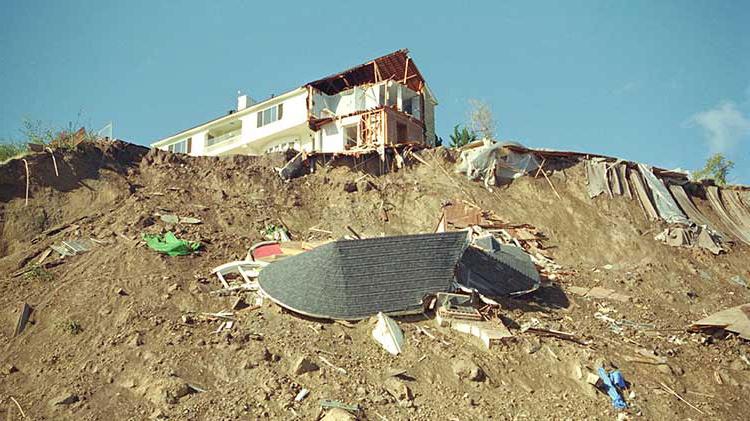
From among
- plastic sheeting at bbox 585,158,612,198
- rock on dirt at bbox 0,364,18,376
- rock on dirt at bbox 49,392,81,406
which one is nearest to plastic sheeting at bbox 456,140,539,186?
plastic sheeting at bbox 585,158,612,198

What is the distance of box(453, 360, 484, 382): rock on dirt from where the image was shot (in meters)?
9.89

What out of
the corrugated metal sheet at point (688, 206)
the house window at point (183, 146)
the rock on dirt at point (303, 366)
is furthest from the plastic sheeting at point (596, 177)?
the house window at point (183, 146)

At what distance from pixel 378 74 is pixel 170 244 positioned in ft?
47.0

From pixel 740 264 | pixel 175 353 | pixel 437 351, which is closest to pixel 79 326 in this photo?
pixel 175 353

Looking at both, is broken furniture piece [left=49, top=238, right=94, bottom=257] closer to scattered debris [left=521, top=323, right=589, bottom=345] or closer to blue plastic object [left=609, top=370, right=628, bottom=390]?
scattered debris [left=521, top=323, right=589, bottom=345]

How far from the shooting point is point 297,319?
11008mm

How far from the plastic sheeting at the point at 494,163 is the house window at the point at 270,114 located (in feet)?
32.6

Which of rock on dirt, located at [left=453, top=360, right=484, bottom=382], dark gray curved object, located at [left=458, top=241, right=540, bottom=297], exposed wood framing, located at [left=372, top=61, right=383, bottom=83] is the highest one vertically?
exposed wood framing, located at [left=372, top=61, right=383, bottom=83]

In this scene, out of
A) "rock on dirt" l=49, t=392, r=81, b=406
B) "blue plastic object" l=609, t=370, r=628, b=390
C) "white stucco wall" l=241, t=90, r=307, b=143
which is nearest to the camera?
"rock on dirt" l=49, t=392, r=81, b=406

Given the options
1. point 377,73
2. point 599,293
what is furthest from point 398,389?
point 377,73

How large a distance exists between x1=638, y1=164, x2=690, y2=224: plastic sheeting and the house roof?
10.6 meters

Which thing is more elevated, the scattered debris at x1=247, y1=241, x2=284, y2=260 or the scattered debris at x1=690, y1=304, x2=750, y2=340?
the scattered debris at x1=247, y1=241, x2=284, y2=260

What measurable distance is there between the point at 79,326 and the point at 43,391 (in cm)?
175

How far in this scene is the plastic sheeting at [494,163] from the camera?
1975 centimetres
